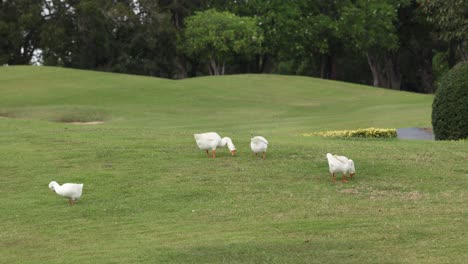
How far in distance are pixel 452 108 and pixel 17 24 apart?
48135mm

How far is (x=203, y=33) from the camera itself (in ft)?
207

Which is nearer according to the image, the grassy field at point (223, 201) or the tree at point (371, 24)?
the grassy field at point (223, 201)

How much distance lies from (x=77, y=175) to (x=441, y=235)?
7931mm

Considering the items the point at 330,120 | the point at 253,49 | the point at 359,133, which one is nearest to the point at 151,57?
the point at 253,49

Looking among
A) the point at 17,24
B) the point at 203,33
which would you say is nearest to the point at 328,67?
the point at 203,33

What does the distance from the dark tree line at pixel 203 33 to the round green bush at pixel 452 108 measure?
126 feet

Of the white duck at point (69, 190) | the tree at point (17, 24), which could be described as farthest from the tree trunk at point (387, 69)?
the white duck at point (69, 190)

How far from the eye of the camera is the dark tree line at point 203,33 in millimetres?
63500

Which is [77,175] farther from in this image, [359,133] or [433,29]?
[433,29]

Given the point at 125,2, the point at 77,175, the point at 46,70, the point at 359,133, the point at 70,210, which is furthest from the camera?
the point at 125,2

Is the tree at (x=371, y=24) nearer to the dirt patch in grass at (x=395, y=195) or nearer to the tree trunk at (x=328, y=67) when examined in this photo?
the tree trunk at (x=328, y=67)

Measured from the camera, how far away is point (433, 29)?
67938 mm

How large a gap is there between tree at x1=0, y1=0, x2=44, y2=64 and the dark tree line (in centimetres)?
8

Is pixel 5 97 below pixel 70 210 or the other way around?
below
